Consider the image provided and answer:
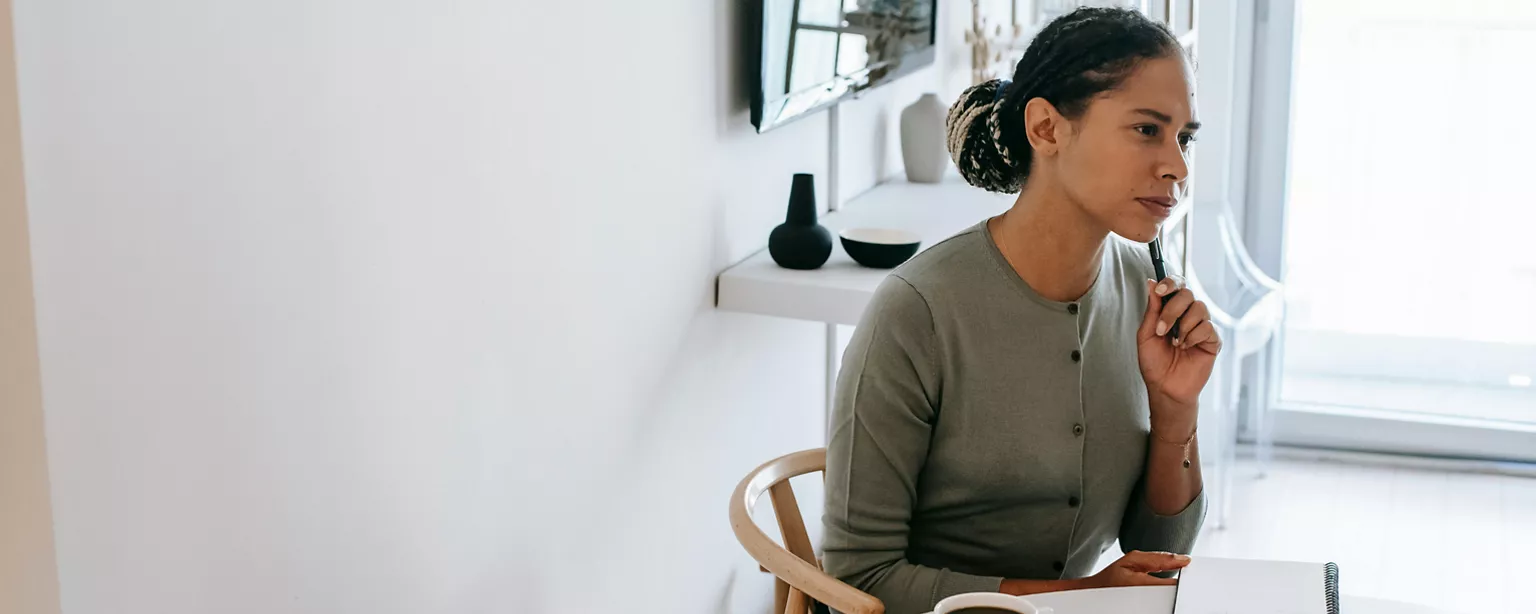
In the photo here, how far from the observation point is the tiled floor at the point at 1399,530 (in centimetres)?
312

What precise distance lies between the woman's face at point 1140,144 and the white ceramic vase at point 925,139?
57.5 inches

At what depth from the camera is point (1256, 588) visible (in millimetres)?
1207

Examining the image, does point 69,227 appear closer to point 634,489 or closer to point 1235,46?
point 634,489

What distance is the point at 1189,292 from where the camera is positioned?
1.53 meters

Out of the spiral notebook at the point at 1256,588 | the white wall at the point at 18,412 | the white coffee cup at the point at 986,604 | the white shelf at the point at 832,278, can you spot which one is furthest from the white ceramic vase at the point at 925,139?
the white wall at the point at 18,412

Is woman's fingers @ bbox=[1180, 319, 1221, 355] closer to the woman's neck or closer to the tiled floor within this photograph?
the woman's neck

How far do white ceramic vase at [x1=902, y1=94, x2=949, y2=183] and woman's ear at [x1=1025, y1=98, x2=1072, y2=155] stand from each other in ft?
4.66

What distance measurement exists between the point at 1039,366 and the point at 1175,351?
15 centimetres

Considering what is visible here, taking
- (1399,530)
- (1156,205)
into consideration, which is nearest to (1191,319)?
(1156,205)

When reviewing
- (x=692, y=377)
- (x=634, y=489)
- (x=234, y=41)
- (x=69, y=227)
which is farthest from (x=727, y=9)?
(x=69, y=227)

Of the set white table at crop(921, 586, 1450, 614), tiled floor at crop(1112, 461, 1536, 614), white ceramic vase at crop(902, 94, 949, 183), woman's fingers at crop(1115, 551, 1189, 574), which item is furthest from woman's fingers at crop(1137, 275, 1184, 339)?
tiled floor at crop(1112, 461, 1536, 614)

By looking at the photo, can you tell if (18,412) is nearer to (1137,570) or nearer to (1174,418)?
(1137,570)

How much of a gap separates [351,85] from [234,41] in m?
0.16

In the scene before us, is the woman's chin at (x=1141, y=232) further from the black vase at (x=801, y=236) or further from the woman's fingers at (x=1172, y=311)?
the black vase at (x=801, y=236)
